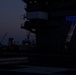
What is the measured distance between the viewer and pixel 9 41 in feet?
462

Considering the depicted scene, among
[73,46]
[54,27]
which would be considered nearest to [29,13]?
[54,27]

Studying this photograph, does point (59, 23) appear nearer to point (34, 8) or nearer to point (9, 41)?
point (34, 8)

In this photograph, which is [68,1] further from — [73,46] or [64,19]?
[73,46]

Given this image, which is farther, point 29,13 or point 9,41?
point 9,41

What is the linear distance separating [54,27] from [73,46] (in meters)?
10.5

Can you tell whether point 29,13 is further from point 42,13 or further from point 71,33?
point 71,33

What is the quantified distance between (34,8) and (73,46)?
21.6 m

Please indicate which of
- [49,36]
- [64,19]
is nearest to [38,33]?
[49,36]

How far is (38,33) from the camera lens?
11731cm

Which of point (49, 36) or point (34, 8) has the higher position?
point (34, 8)

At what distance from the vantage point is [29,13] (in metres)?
116

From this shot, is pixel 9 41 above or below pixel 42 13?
below

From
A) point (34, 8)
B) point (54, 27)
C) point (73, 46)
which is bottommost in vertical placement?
point (73, 46)

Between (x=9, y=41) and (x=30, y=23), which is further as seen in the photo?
(x=9, y=41)
